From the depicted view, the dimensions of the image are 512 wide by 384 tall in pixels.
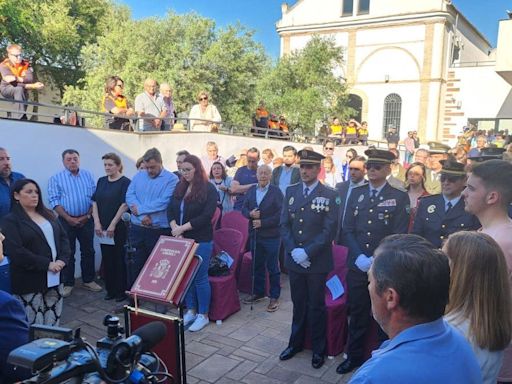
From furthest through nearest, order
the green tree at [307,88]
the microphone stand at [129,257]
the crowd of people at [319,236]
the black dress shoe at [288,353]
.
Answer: the green tree at [307,88], the microphone stand at [129,257], the black dress shoe at [288,353], the crowd of people at [319,236]

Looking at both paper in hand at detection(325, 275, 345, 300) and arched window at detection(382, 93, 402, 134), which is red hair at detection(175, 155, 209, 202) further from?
arched window at detection(382, 93, 402, 134)

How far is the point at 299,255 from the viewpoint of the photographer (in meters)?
3.80

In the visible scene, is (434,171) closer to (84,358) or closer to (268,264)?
(268,264)

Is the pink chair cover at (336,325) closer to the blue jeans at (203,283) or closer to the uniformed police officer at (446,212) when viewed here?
the uniformed police officer at (446,212)

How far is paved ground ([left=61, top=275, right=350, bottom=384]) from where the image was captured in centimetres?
371

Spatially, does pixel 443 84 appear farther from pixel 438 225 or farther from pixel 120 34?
pixel 438 225

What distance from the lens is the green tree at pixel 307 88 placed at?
20.2 m

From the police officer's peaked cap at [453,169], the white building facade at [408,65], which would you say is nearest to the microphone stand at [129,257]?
the police officer's peaked cap at [453,169]

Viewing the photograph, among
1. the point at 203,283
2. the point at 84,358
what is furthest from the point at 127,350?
the point at 203,283

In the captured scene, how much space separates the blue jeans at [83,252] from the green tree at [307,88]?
15153mm

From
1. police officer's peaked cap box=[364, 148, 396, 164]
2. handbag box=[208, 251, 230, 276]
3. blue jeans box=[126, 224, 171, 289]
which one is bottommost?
handbag box=[208, 251, 230, 276]

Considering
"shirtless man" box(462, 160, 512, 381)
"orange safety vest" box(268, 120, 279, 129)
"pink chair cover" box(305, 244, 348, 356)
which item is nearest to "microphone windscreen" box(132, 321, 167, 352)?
"shirtless man" box(462, 160, 512, 381)

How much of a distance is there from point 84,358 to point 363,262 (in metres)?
2.73

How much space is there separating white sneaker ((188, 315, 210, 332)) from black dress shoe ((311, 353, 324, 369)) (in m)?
1.33
